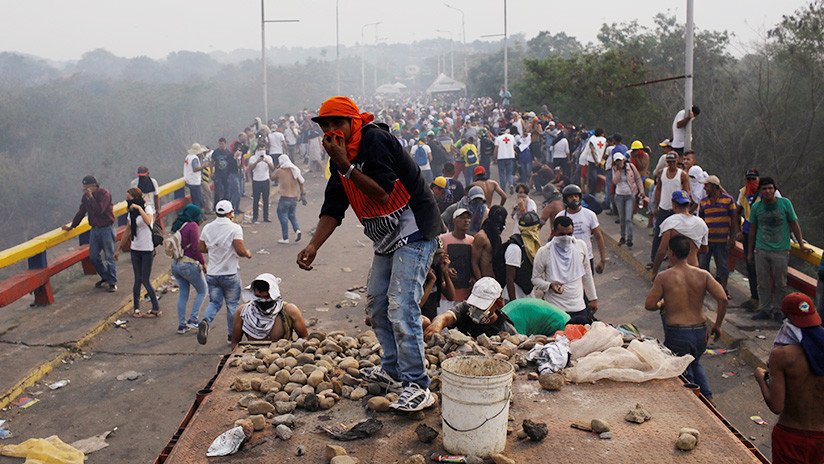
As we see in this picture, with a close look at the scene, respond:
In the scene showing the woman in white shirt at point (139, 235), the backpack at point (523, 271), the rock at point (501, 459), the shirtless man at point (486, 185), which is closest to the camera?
the rock at point (501, 459)

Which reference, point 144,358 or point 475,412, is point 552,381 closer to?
point 475,412

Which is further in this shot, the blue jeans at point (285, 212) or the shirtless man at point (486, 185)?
the blue jeans at point (285, 212)

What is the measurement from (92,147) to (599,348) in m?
54.7

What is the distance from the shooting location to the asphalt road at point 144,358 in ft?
22.4

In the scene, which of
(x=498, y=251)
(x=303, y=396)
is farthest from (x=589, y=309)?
(x=303, y=396)

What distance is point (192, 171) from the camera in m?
15.5

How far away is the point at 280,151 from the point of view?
20359 mm

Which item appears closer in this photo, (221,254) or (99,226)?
(221,254)

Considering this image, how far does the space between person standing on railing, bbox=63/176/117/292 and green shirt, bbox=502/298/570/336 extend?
686cm

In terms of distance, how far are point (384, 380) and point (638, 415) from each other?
155cm

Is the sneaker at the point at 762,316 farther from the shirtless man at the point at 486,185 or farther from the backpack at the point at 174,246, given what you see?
the backpack at the point at 174,246

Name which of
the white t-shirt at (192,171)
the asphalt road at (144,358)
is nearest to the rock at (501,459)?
the asphalt road at (144,358)

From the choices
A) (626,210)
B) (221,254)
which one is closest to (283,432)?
(221,254)

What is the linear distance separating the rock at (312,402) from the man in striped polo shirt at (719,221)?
661 cm
